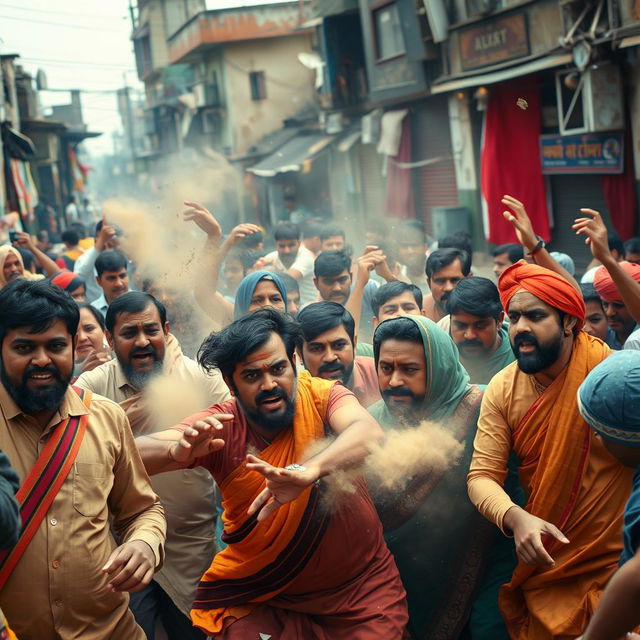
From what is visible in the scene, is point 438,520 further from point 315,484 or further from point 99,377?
point 99,377

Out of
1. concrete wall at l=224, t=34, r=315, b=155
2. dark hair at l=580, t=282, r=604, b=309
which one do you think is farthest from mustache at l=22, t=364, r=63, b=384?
concrete wall at l=224, t=34, r=315, b=155

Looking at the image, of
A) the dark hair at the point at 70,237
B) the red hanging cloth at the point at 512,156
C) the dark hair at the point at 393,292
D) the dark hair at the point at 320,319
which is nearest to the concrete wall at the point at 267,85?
the red hanging cloth at the point at 512,156

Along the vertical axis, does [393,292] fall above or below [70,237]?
below

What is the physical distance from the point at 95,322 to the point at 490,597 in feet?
11.2

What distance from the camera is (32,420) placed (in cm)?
300

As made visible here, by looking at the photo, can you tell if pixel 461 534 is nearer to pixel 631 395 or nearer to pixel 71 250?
pixel 631 395

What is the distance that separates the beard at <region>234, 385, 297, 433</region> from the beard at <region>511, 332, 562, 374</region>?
1.02 m

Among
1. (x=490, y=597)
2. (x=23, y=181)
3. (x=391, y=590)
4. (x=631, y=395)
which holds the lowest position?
(x=490, y=597)

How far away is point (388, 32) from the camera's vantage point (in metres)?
18.3

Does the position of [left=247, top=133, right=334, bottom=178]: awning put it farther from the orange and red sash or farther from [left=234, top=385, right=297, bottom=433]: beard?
the orange and red sash

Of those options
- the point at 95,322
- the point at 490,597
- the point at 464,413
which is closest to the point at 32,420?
the point at 464,413

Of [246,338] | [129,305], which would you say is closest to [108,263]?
[129,305]

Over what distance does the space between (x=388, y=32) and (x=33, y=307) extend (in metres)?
16.8

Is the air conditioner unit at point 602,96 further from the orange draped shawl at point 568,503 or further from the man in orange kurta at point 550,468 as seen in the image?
the orange draped shawl at point 568,503
